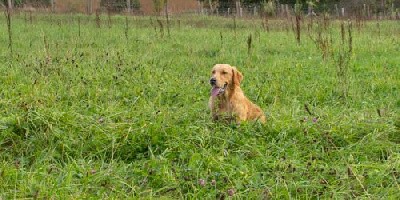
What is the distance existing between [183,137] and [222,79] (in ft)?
3.93

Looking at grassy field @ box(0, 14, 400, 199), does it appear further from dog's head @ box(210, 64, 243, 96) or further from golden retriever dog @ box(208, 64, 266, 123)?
dog's head @ box(210, 64, 243, 96)

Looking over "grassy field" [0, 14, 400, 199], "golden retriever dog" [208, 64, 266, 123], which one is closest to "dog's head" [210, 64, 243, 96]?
"golden retriever dog" [208, 64, 266, 123]

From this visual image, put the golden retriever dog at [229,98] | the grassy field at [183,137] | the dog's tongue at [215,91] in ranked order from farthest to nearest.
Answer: the dog's tongue at [215,91] < the golden retriever dog at [229,98] < the grassy field at [183,137]

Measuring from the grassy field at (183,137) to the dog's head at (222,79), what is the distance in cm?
32

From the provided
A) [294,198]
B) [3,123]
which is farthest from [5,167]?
[294,198]

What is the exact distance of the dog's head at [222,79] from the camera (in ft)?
15.9

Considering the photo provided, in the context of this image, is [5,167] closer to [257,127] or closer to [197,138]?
[197,138]

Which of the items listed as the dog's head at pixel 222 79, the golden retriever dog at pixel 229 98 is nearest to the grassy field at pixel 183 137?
the golden retriever dog at pixel 229 98

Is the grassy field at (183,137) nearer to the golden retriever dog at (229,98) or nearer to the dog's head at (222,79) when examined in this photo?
the golden retriever dog at (229,98)

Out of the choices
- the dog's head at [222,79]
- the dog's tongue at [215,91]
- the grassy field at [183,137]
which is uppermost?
the dog's head at [222,79]

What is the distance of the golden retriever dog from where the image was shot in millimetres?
4652

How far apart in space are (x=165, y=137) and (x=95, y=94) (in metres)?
1.67

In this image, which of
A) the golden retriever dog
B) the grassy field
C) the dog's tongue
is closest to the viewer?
the grassy field

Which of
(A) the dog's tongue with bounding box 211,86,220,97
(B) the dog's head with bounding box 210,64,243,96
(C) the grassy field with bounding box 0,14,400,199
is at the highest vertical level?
(B) the dog's head with bounding box 210,64,243,96
